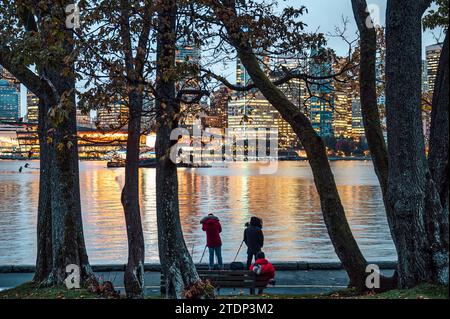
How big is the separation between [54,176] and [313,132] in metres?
4.92

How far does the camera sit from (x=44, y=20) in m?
Result: 10.3

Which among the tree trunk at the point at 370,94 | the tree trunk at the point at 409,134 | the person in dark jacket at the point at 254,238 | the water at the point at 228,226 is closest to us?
the tree trunk at the point at 409,134

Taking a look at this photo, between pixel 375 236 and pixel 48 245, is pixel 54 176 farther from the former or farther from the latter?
pixel 375 236

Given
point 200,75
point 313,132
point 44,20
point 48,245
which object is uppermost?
point 44,20

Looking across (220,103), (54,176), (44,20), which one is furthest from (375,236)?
(44,20)

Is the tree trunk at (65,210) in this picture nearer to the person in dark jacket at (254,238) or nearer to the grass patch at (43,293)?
the grass patch at (43,293)

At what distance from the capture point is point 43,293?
11.9 metres

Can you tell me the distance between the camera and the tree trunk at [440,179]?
27.1 ft

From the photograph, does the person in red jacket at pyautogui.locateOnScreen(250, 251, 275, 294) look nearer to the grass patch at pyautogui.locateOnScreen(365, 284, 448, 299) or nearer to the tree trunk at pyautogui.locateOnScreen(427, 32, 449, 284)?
the grass patch at pyautogui.locateOnScreen(365, 284, 448, 299)

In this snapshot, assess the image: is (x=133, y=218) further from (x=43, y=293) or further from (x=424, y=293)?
(x=424, y=293)

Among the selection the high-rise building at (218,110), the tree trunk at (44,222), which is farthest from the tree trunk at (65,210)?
the high-rise building at (218,110)

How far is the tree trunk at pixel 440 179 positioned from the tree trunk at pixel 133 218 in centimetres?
536

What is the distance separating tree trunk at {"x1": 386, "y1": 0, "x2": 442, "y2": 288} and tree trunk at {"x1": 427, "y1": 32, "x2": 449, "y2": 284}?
0.26 ft

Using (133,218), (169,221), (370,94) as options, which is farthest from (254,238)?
(370,94)
